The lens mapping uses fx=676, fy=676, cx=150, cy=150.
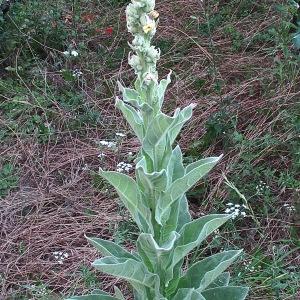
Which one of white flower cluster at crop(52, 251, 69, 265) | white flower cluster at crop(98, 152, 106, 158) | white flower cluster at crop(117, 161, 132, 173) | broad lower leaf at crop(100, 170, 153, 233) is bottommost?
white flower cluster at crop(52, 251, 69, 265)

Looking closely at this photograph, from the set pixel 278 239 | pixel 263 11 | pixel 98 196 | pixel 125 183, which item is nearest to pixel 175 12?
pixel 263 11

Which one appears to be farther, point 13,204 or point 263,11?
point 263,11

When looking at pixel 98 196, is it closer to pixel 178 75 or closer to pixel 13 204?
pixel 13 204

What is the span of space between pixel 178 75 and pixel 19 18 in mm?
1496

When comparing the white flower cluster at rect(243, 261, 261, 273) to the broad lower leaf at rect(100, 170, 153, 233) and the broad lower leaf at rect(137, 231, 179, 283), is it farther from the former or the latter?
the broad lower leaf at rect(100, 170, 153, 233)

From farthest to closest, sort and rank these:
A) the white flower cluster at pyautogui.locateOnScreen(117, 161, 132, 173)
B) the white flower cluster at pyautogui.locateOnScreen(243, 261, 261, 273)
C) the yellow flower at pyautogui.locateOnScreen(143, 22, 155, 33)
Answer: the white flower cluster at pyautogui.locateOnScreen(117, 161, 132, 173)
the white flower cluster at pyautogui.locateOnScreen(243, 261, 261, 273)
the yellow flower at pyautogui.locateOnScreen(143, 22, 155, 33)

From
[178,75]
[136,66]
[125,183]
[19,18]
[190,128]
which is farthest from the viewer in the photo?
[19,18]

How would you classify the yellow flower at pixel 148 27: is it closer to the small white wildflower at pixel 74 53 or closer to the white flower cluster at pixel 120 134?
the white flower cluster at pixel 120 134

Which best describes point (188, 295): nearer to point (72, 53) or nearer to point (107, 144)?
point (107, 144)

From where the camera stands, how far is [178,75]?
499 cm

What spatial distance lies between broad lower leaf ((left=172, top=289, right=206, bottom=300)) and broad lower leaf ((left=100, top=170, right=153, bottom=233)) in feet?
0.76

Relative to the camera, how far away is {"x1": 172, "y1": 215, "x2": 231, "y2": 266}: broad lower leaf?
2.10 m

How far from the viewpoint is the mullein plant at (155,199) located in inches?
75.9

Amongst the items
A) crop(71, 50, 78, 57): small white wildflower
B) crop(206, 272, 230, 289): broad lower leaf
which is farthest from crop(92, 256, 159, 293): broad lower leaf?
crop(71, 50, 78, 57): small white wildflower
